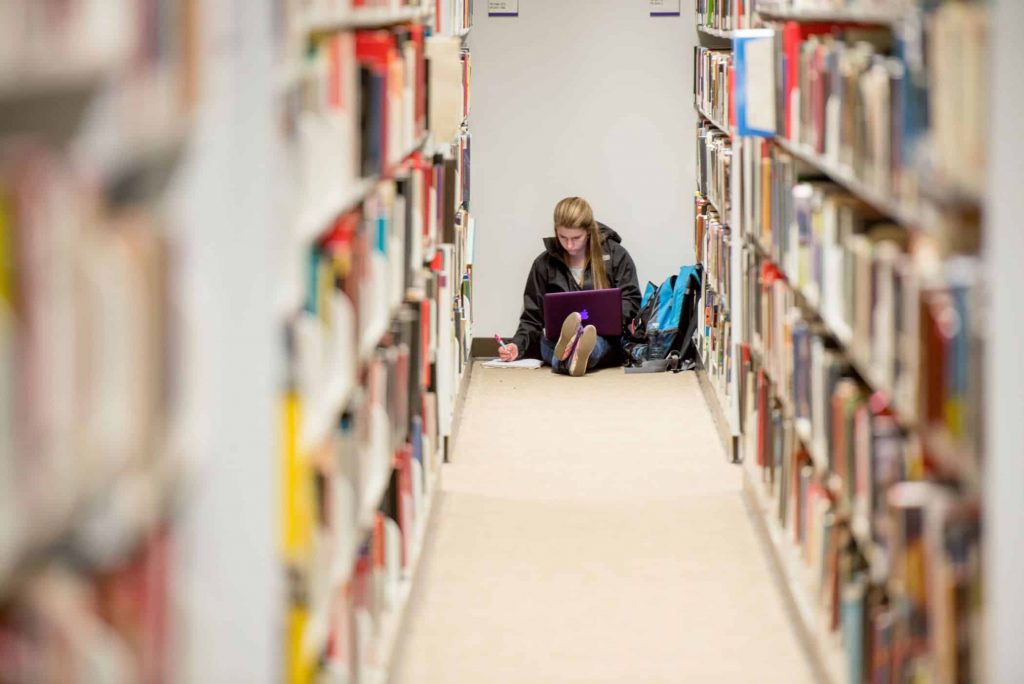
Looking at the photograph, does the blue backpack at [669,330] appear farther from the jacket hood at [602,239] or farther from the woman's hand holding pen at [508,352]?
the woman's hand holding pen at [508,352]

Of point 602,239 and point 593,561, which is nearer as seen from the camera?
point 593,561

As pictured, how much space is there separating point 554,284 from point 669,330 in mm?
620

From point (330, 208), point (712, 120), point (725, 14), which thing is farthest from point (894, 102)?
point (712, 120)

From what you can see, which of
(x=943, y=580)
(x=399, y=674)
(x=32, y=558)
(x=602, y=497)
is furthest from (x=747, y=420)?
(x=32, y=558)

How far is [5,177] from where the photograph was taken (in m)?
1.27

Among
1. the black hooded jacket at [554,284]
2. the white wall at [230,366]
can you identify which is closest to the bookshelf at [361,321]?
the white wall at [230,366]

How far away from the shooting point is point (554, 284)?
7.29 metres

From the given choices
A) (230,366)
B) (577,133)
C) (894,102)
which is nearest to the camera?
(230,366)

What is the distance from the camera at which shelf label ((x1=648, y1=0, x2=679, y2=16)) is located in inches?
295

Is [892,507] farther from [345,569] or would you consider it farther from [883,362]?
[345,569]

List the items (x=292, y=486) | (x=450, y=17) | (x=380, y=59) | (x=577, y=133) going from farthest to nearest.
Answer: (x=577, y=133) → (x=450, y=17) → (x=380, y=59) → (x=292, y=486)

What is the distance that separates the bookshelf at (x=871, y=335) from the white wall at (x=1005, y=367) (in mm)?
35

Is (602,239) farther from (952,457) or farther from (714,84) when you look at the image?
(952,457)

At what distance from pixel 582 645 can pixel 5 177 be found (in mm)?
2553
